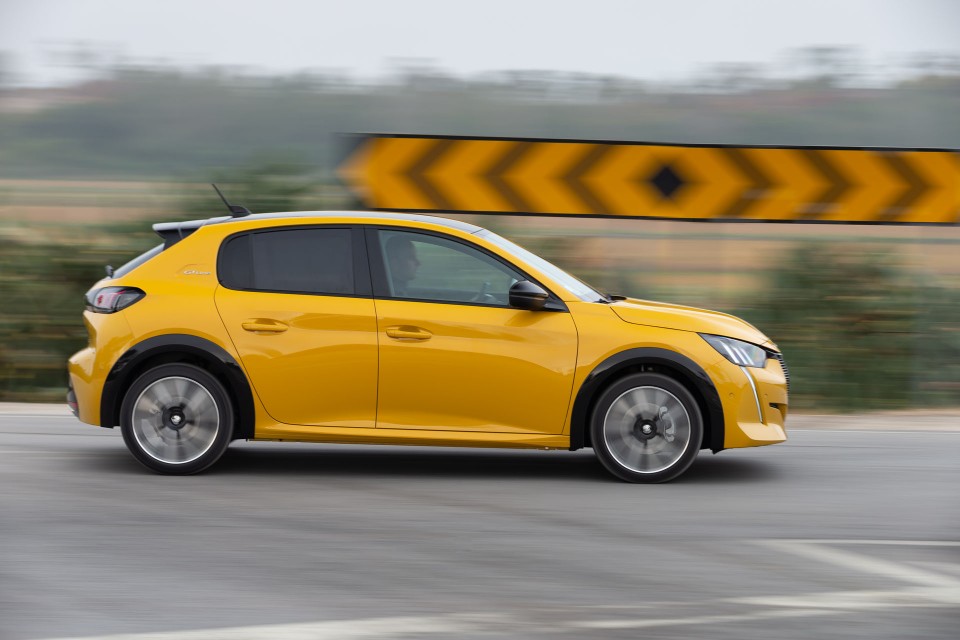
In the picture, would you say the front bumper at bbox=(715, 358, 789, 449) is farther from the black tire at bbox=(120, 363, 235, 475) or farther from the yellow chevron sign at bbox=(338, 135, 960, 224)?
the yellow chevron sign at bbox=(338, 135, 960, 224)

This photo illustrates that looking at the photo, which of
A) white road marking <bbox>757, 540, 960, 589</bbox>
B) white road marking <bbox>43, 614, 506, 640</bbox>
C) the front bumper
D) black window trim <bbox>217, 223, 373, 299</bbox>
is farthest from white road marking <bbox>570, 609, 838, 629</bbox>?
black window trim <bbox>217, 223, 373, 299</bbox>

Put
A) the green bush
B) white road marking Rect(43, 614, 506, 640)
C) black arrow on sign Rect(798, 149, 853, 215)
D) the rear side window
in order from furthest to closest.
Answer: black arrow on sign Rect(798, 149, 853, 215), the green bush, the rear side window, white road marking Rect(43, 614, 506, 640)

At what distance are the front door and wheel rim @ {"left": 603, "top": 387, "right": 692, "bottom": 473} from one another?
336 mm

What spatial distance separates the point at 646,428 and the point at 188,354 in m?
2.77

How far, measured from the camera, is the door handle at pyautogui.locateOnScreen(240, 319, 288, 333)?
7527mm

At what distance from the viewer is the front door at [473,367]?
7.42 m

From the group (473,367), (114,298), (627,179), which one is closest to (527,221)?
(627,179)

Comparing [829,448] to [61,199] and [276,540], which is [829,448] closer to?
[276,540]

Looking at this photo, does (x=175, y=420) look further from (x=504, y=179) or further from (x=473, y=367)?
(x=504, y=179)

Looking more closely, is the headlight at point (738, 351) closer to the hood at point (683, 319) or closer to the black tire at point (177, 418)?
the hood at point (683, 319)

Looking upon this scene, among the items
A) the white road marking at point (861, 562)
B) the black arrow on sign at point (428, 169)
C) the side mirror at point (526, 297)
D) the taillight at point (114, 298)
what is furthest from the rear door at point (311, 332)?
the black arrow on sign at point (428, 169)

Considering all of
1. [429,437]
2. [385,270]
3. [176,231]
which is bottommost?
[429,437]

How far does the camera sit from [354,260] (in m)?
7.68

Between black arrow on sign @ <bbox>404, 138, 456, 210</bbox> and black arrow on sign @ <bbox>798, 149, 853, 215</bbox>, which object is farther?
black arrow on sign @ <bbox>404, 138, 456, 210</bbox>
